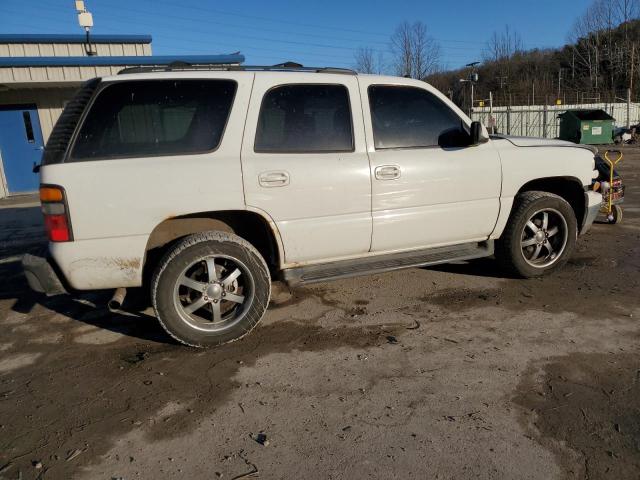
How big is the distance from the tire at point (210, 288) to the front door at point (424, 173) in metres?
1.11

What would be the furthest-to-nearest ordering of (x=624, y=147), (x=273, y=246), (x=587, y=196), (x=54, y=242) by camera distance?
(x=624, y=147)
(x=587, y=196)
(x=273, y=246)
(x=54, y=242)

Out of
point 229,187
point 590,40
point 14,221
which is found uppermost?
point 590,40

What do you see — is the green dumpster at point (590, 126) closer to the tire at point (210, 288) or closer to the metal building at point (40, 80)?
the metal building at point (40, 80)

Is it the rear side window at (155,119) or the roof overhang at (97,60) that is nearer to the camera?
the rear side window at (155,119)

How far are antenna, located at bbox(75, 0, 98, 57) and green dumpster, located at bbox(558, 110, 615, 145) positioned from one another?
18.2 m

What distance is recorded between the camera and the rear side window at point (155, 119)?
3.28 m

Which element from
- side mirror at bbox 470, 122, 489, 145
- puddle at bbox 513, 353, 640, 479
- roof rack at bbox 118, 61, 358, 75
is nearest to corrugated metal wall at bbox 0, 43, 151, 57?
roof rack at bbox 118, 61, 358, 75

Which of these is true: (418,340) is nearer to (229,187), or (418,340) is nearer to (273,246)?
(273,246)

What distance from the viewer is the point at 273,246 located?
150 inches

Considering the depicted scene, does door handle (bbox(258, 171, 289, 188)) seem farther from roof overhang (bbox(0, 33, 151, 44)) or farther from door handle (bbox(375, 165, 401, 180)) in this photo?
roof overhang (bbox(0, 33, 151, 44))

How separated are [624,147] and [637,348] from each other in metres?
20.1

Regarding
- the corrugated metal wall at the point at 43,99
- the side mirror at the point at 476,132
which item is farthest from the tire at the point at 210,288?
the corrugated metal wall at the point at 43,99

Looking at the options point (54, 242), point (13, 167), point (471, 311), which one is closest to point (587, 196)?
point (471, 311)

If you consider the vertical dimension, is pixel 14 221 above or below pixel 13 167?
below
